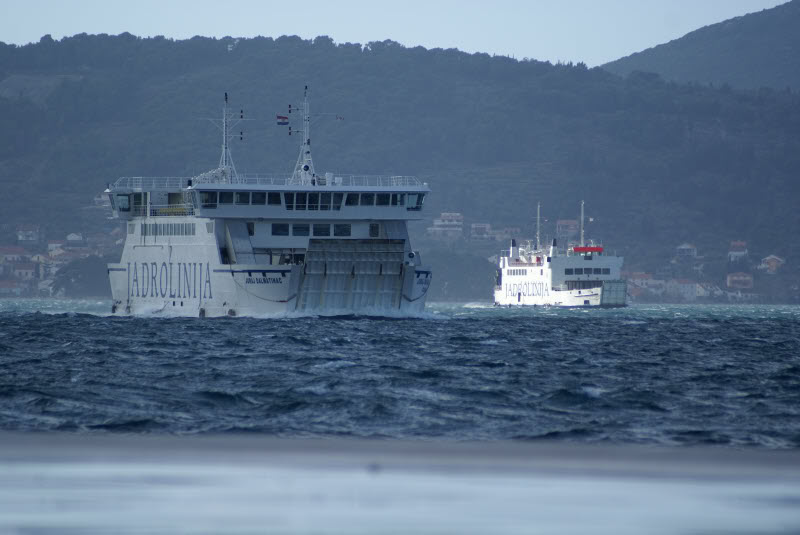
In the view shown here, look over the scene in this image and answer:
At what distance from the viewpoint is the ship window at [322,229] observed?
220ft

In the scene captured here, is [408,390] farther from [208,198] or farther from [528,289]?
[528,289]

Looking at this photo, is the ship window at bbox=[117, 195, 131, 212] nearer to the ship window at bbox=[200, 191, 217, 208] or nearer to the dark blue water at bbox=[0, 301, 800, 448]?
the ship window at bbox=[200, 191, 217, 208]

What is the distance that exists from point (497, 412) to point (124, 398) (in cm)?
576

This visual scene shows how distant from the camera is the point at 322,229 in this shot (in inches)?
2638

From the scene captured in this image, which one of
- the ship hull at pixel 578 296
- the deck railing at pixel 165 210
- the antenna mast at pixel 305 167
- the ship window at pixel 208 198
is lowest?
the ship hull at pixel 578 296

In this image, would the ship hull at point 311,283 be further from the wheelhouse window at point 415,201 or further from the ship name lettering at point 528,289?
the ship name lettering at point 528,289

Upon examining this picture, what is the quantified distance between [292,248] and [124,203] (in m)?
16.2

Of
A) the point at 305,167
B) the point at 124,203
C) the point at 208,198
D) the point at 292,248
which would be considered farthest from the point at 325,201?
the point at 124,203

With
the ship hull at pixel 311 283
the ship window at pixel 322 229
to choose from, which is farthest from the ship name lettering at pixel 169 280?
the ship window at pixel 322 229

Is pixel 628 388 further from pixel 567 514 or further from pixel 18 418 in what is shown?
pixel 567 514

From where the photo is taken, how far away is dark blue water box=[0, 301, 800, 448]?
18594 mm

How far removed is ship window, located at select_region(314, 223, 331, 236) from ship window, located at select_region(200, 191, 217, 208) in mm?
4769

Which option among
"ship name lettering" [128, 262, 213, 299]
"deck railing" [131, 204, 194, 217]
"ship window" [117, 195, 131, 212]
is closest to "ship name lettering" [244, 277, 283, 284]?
"ship name lettering" [128, 262, 213, 299]

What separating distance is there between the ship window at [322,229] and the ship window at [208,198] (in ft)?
15.6
